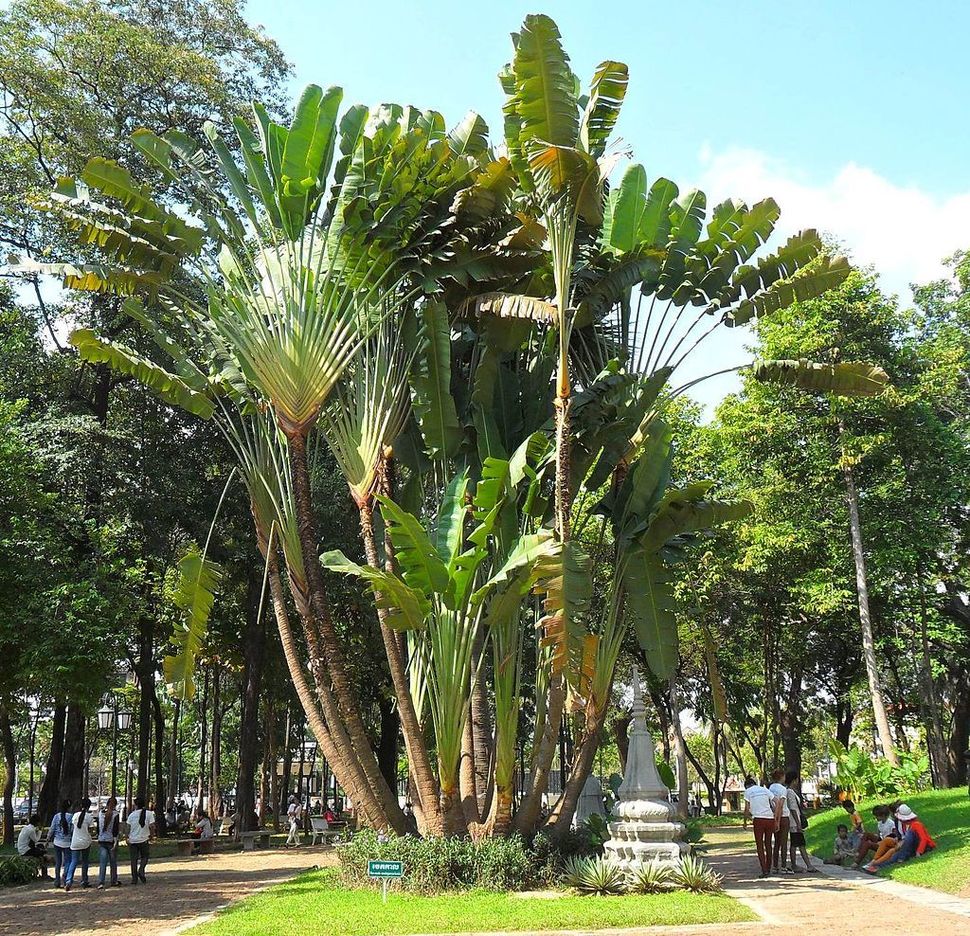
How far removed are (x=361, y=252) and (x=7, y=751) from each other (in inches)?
1018

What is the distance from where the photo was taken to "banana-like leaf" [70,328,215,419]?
513 inches

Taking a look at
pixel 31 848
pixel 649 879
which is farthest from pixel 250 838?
pixel 649 879

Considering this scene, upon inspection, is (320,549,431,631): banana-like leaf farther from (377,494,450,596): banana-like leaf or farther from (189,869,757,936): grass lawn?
(189,869,757,936): grass lawn

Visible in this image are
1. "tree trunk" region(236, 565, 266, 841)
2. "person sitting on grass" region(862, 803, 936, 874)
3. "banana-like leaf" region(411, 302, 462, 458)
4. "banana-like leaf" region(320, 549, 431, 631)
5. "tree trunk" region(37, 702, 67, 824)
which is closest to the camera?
"banana-like leaf" region(320, 549, 431, 631)

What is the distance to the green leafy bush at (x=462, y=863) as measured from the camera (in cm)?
1148

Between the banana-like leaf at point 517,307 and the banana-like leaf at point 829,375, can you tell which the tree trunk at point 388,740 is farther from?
the banana-like leaf at point 517,307

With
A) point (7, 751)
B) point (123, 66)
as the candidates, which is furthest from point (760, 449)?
point (7, 751)

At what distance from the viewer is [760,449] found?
2519 cm

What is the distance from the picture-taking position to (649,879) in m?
11.4

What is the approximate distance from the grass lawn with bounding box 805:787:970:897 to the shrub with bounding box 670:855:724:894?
2618 mm

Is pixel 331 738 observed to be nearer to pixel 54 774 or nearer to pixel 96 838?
pixel 96 838

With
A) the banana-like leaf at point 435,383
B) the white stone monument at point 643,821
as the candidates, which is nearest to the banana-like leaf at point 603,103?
the banana-like leaf at point 435,383

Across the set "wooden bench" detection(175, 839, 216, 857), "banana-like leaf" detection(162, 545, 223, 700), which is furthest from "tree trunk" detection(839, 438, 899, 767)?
"wooden bench" detection(175, 839, 216, 857)

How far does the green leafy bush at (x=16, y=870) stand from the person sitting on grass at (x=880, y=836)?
→ 1324 cm
